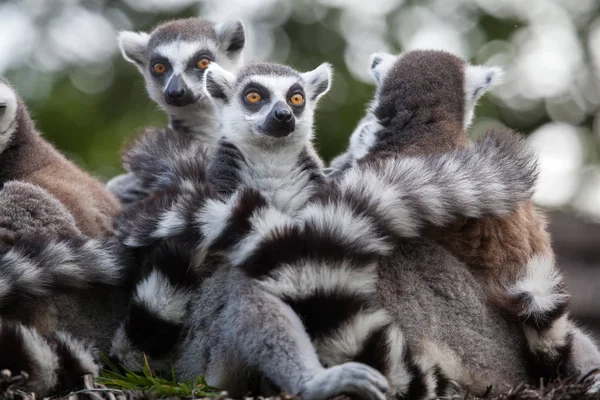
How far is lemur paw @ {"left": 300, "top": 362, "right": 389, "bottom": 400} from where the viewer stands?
296cm

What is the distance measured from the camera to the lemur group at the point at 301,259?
3.29 m

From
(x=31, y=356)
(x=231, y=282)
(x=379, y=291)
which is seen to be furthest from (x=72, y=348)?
(x=379, y=291)

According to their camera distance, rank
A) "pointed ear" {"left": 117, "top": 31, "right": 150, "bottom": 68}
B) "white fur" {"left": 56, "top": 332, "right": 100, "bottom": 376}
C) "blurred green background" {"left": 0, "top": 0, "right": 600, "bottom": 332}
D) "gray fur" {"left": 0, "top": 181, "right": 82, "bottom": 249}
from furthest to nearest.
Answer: "blurred green background" {"left": 0, "top": 0, "right": 600, "bottom": 332}, "pointed ear" {"left": 117, "top": 31, "right": 150, "bottom": 68}, "gray fur" {"left": 0, "top": 181, "right": 82, "bottom": 249}, "white fur" {"left": 56, "top": 332, "right": 100, "bottom": 376}

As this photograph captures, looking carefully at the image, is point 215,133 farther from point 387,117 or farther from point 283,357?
point 283,357

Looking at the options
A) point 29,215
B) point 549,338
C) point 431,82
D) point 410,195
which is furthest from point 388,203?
point 29,215

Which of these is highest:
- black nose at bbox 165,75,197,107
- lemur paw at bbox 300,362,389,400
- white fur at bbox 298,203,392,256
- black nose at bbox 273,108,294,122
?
white fur at bbox 298,203,392,256

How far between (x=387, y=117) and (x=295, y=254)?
1.26m

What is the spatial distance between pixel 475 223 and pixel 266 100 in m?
1.27

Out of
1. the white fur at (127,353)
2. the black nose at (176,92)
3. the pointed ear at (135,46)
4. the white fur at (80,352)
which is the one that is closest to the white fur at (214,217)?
the white fur at (127,353)

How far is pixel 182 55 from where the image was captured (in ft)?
18.8

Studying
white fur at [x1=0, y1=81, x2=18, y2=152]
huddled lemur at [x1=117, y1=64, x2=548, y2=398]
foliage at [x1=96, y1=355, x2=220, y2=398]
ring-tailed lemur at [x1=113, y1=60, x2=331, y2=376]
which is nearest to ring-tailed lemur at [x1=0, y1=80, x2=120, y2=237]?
white fur at [x1=0, y1=81, x2=18, y2=152]

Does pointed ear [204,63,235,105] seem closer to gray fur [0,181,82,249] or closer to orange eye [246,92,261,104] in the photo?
orange eye [246,92,261,104]

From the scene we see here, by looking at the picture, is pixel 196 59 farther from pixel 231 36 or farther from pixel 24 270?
pixel 24 270

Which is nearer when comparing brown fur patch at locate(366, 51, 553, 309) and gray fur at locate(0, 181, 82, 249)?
brown fur patch at locate(366, 51, 553, 309)
